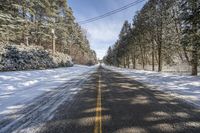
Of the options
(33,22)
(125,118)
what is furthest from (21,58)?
(125,118)

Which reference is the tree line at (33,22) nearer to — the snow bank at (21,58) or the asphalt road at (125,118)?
the snow bank at (21,58)

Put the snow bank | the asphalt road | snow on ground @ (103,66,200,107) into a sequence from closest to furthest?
the asphalt road
snow on ground @ (103,66,200,107)
the snow bank

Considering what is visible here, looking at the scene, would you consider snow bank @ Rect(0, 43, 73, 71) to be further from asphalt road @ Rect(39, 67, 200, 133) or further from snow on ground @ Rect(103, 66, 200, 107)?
snow on ground @ Rect(103, 66, 200, 107)

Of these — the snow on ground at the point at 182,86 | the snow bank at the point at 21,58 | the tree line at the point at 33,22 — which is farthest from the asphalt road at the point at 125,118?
the tree line at the point at 33,22

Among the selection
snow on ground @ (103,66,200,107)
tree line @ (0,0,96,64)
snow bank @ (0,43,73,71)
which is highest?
tree line @ (0,0,96,64)

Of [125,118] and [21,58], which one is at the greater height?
[21,58]

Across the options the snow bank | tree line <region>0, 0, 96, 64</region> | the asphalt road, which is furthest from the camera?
tree line <region>0, 0, 96, 64</region>

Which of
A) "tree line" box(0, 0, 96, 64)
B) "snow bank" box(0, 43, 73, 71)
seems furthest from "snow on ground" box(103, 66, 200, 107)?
"tree line" box(0, 0, 96, 64)

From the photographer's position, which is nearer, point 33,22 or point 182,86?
point 182,86

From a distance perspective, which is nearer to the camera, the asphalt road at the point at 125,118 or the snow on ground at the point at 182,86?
the asphalt road at the point at 125,118

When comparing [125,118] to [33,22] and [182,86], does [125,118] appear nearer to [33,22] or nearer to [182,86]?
[182,86]

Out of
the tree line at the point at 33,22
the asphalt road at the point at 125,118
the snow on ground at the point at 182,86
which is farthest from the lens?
the tree line at the point at 33,22

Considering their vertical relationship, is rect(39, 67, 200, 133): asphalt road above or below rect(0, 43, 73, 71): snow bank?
below

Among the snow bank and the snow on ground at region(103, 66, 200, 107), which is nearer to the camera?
the snow on ground at region(103, 66, 200, 107)
